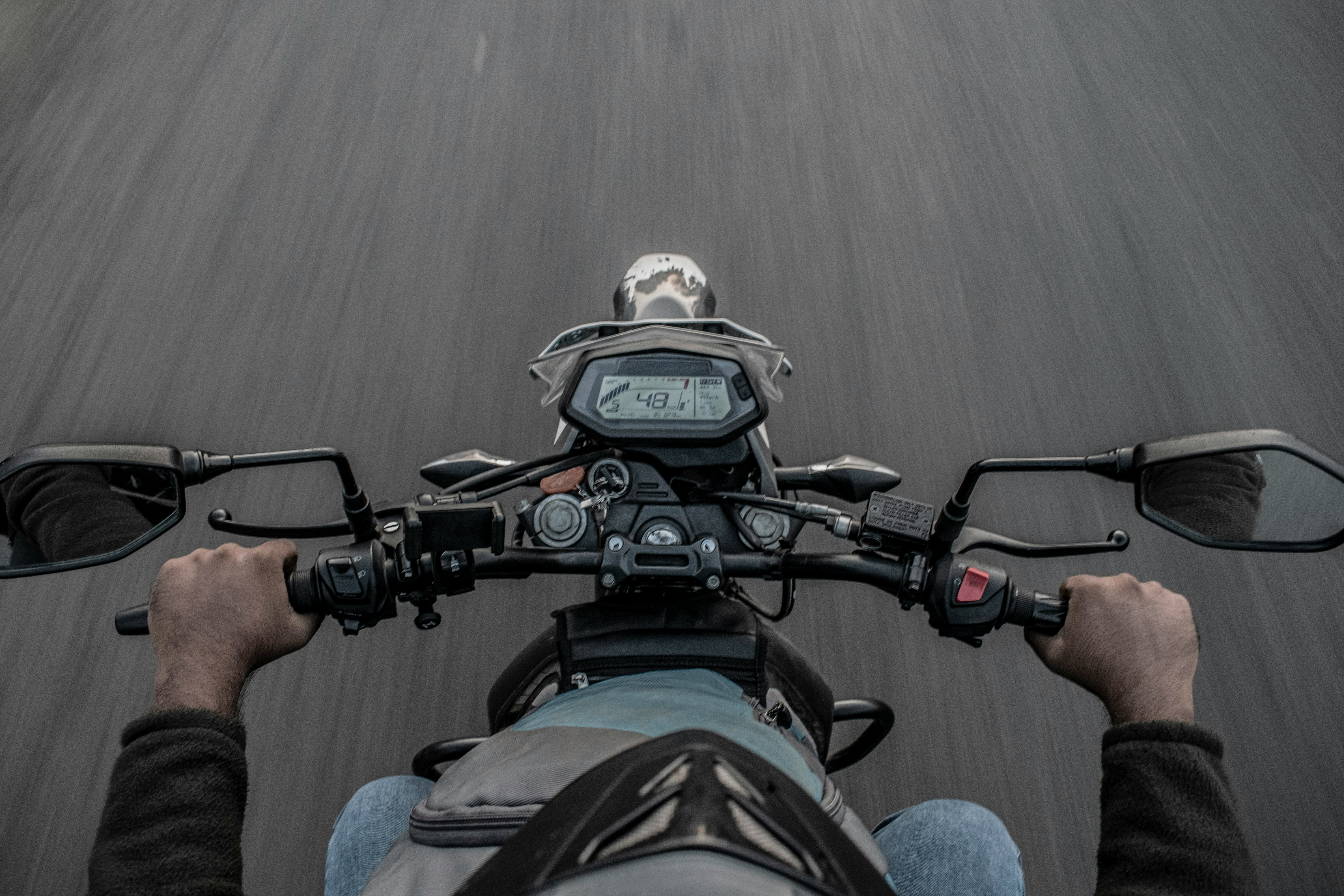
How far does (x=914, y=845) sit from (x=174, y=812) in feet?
3.27

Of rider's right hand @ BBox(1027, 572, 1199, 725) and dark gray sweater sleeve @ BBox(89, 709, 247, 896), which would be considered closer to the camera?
dark gray sweater sleeve @ BBox(89, 709, 247, 896)

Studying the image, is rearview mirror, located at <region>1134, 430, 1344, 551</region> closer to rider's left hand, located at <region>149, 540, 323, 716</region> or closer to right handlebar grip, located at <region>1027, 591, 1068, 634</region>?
right handlebar grip, located at <region>1027, 591, 1068, 634</region>

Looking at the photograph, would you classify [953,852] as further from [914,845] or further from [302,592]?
[302,592]

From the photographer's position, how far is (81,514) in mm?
1447

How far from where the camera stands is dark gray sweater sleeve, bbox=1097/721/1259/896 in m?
1.11

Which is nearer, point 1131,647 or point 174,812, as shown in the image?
point 174,812

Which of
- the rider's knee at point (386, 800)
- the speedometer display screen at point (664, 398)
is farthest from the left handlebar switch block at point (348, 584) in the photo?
the speedometer display screen at point (664, 398)

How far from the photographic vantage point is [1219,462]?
143 cm

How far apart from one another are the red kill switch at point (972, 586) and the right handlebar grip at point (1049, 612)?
7 centimetres

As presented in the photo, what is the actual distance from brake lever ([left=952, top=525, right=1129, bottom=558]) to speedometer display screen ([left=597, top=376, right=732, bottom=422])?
1.43 feet

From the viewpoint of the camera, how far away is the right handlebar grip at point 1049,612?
1.43 meters

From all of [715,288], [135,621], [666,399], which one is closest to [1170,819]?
[666,399]

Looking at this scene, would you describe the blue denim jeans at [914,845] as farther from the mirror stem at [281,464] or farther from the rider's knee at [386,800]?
the mirror stem at [281,464]

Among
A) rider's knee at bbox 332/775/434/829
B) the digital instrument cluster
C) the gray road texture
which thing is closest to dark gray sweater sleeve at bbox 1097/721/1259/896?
the digital instrument cluster
